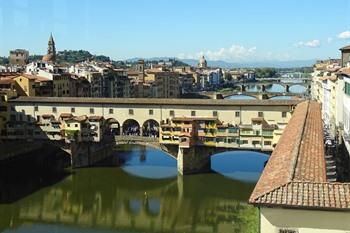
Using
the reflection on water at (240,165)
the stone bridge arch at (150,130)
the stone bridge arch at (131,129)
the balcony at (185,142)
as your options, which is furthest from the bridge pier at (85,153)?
the reflection on water at (240,165)

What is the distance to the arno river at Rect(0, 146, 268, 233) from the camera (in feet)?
58.5

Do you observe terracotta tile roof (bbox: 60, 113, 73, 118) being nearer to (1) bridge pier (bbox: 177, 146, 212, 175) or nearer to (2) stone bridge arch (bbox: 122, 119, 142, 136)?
(2) stone bridge arch (bbox: 122, 119, 142, 136)

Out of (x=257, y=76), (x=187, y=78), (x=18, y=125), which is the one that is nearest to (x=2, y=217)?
(x=18, y=125)

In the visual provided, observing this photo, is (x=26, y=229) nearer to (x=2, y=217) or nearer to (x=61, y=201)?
(x=2, y=217)

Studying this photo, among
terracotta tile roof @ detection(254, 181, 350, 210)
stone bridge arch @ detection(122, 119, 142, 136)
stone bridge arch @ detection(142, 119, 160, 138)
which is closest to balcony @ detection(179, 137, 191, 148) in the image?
stone bridge arch @ detection(142, 119, 160, 138)

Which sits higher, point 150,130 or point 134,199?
point 150,130

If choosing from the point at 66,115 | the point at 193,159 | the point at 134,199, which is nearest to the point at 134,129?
the point at 66,115

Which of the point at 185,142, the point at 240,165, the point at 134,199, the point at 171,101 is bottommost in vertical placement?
the point at 134,199

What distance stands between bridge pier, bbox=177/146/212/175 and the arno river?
49 centimetres

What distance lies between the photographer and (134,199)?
21.4 m

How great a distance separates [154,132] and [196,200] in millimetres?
11960

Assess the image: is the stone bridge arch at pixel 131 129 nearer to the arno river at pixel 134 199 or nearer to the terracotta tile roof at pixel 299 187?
the arno river at pixel 134 199

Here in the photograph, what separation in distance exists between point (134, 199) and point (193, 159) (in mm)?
4649

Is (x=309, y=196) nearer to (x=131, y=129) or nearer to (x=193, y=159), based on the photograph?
(x=193, y=159)
